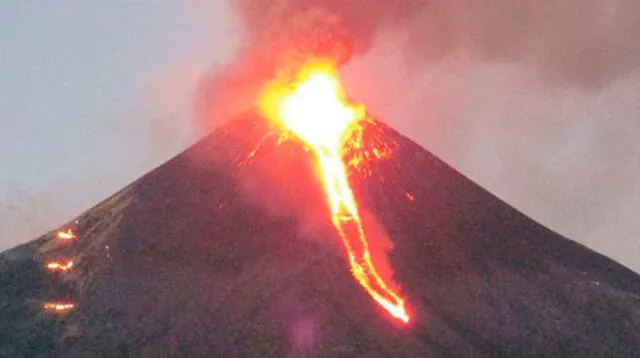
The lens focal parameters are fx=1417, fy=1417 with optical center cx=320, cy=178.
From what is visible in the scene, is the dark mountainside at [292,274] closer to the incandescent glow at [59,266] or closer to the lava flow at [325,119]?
the incandescent glow at [59,266]

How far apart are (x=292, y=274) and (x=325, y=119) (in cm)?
983

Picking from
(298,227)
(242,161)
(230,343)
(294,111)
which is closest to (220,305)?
(230,343)

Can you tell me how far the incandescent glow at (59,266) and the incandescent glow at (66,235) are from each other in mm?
1801

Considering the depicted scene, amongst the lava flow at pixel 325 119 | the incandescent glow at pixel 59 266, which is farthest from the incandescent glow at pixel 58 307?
the lava flow at pixel 325 119

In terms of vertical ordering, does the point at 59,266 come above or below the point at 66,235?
below

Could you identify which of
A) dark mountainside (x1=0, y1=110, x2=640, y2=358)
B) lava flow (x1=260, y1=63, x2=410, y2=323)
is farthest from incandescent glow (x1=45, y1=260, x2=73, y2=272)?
lava flow (x1=260, y1=63, x2=410, y2=323)

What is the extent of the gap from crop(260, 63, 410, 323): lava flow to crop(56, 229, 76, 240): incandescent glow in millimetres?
8752

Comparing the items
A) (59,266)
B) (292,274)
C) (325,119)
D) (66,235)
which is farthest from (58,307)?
(325,119)

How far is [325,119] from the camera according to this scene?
179 ft

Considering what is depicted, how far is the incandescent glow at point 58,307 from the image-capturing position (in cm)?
4688

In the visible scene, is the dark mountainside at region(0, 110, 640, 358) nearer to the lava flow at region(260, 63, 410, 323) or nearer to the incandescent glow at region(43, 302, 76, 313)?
the incandescent glow at region(43, 302, 76, 313)

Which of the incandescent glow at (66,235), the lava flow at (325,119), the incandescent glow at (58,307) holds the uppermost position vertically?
the lava flow at (325,119)

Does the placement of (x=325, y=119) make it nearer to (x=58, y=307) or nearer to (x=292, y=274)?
(x=292, y=274)

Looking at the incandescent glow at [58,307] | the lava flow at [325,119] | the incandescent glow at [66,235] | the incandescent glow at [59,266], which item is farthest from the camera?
the incandescent glow at [66,235]
